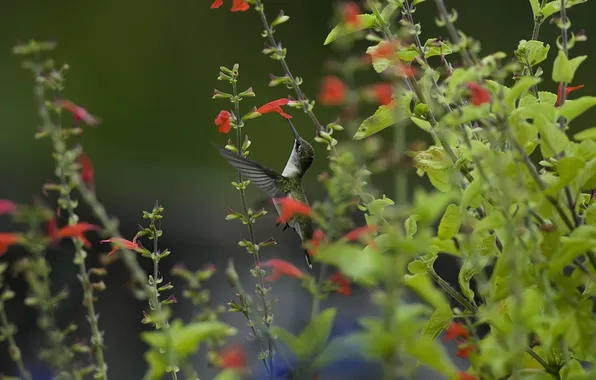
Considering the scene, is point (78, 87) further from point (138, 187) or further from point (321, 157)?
point (321, 157)

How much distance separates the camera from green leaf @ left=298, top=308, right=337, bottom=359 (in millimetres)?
571

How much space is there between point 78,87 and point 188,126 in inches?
21.7

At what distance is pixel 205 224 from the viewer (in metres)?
3.79

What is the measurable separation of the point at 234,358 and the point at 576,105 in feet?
1.31

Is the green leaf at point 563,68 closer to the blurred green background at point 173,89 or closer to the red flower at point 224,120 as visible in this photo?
the red flower at point 224,120

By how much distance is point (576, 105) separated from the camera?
0.71 meters

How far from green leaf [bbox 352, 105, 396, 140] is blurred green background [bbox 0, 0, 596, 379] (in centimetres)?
259

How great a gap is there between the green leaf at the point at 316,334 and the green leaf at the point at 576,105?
30cm

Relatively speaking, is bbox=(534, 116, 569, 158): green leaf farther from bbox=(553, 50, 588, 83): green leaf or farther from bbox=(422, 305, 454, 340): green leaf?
bbox=(422, 305, 454, 340): green leaf

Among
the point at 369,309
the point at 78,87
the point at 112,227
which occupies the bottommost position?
the point at 369,309

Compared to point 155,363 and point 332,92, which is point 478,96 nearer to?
point 332,92

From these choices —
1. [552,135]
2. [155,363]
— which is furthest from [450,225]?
[155,363]

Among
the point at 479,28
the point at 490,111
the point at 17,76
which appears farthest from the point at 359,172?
the point at 17,76

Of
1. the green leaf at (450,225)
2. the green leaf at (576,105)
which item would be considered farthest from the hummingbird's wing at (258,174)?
the green leaf at (576,105)
